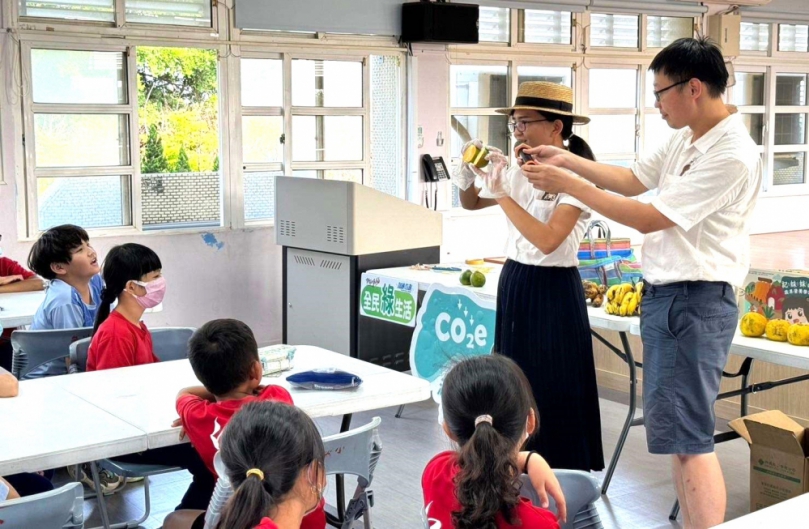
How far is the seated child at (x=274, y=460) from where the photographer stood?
1777mm

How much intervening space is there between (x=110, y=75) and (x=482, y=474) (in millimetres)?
5316

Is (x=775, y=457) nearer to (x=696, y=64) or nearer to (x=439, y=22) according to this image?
(x=696, y=64)

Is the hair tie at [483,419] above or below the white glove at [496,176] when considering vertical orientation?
below

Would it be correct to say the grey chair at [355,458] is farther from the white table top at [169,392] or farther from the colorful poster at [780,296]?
the colorful poster at [780,296]

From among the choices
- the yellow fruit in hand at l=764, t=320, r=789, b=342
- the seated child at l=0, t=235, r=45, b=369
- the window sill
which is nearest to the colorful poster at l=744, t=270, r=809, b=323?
the yellow fruit in hand at l=764, t=320, r=789, b=342

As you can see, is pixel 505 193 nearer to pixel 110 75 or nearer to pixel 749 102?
pixel 110 75

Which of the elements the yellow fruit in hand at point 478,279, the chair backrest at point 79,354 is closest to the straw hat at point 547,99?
the yellow fruit in hand at point 478,279

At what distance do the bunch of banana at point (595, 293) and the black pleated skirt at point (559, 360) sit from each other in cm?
93

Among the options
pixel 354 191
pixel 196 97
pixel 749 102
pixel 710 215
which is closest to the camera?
pixel 710 215

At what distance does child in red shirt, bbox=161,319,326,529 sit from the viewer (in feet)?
8.16

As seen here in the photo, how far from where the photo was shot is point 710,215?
2676 mm

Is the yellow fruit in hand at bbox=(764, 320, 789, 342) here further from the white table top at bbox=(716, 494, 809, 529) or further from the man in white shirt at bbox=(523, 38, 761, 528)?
the white table top at bbox=(716, 494, 809, 529)

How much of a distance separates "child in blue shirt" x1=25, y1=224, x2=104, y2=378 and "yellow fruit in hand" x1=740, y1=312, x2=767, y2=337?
2.58 m

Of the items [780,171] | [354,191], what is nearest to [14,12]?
[354,191]
